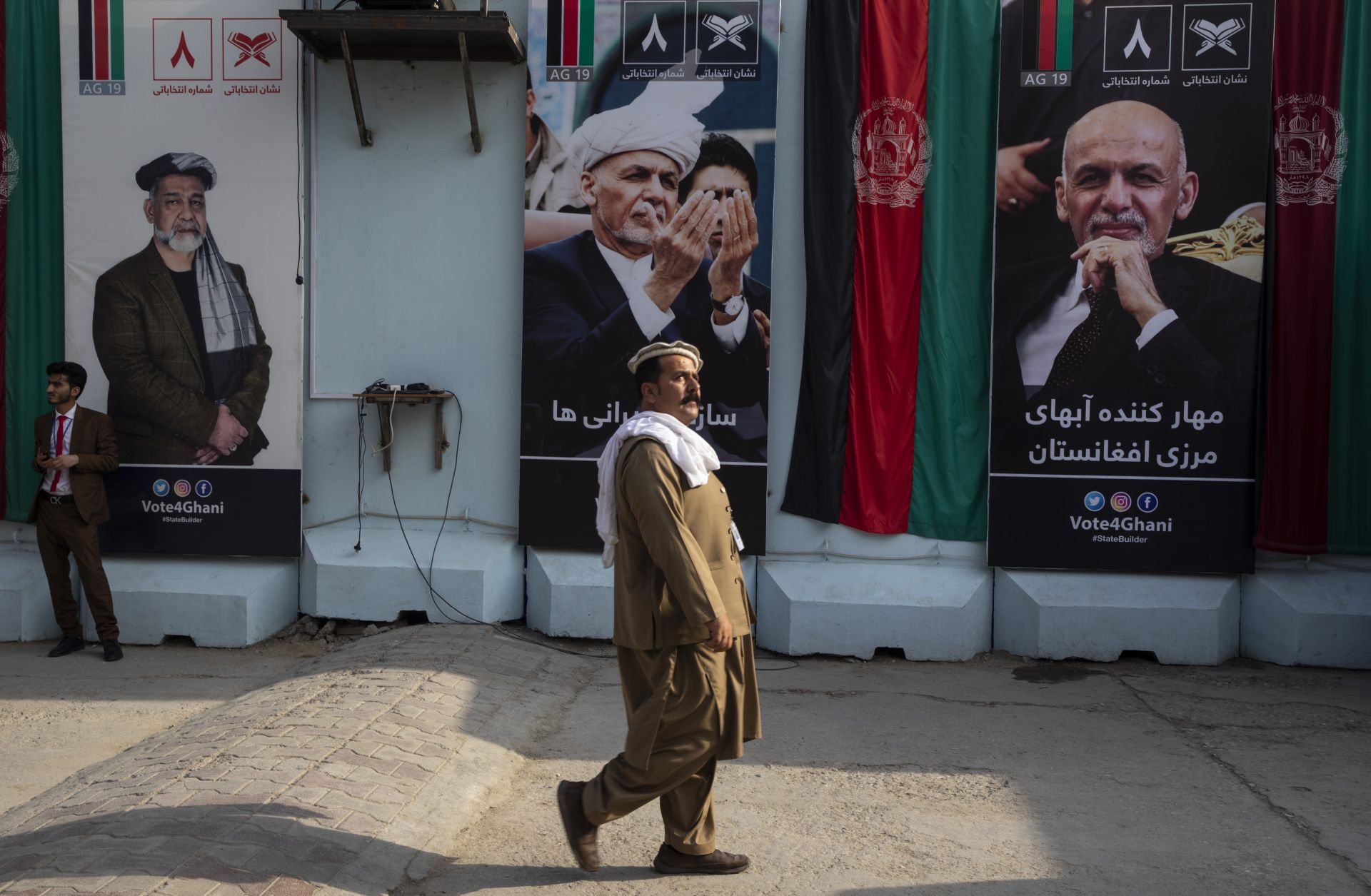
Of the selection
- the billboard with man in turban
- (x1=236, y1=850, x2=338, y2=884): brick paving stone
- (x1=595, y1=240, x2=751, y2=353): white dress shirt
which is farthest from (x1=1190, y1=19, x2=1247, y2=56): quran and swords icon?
(x1=236, y1=850, x2=338, y2=884): brick paving stone

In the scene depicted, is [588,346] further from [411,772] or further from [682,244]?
[411,772]

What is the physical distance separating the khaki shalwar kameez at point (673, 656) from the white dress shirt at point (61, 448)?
5.45m

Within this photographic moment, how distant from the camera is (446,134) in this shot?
26.7 feet

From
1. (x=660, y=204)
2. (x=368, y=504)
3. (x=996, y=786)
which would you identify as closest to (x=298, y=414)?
(x=368, y=504)

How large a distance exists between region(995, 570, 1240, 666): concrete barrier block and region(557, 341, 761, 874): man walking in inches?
168

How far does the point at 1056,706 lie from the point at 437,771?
3.71 m

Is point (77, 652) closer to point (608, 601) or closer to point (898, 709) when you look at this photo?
point (608, 601)

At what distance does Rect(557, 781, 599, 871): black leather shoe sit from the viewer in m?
3.87

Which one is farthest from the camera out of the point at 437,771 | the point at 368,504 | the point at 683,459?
the point at 368,504

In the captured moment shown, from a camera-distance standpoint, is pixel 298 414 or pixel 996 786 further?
pixel 298 414

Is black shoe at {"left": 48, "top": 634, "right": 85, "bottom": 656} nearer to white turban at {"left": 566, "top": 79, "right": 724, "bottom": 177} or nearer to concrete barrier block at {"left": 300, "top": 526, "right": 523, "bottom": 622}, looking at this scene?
concrete barrier block at {"left": 300, "top": 526, "right": 523, "bottom": 622}

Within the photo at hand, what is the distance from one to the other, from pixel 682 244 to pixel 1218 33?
3.87m

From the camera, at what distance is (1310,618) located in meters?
7.47

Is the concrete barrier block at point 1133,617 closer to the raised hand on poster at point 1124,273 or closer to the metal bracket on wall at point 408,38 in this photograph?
the raised hand on poster at point 1124,273
